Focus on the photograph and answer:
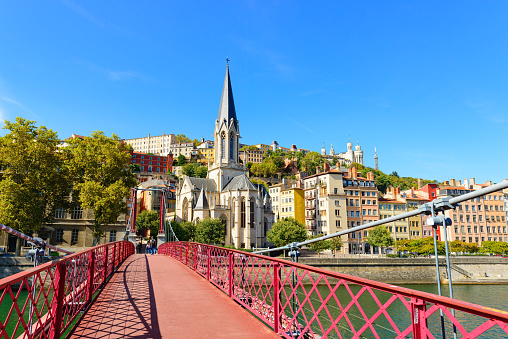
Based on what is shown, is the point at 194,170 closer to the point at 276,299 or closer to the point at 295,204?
the point at 295,204

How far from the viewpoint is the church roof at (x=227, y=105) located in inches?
2613

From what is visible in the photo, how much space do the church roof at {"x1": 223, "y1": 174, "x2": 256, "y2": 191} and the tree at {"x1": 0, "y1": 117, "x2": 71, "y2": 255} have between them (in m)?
29.5

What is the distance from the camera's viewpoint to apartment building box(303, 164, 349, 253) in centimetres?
6209

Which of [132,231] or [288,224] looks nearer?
[132,231]

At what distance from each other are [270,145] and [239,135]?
378 feet

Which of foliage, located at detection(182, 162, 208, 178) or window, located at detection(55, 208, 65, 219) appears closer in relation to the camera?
window, located at detection(55, 208, 65, 219)

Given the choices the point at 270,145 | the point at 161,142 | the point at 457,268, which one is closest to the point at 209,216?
the point at 457,268

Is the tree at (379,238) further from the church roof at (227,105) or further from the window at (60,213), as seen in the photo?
the window at (60,213)

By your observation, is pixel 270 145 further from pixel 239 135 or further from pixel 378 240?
pixel 378 240

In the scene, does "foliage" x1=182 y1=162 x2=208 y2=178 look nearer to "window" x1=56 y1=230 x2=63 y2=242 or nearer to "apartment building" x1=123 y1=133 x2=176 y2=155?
"apartment building" x1=123 y1=133 x2=176 y2=155

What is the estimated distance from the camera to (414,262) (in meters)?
43.8

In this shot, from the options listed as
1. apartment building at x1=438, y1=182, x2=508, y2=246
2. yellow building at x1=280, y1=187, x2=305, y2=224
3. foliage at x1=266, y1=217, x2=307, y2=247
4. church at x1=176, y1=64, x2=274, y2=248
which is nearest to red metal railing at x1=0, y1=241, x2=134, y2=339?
foliage at x1=266, y1=217, x2=307, y2=247

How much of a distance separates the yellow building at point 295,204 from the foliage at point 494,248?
3069 cm

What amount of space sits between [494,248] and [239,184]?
42539mm
